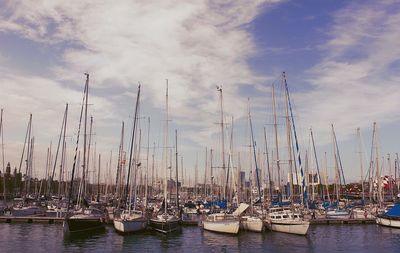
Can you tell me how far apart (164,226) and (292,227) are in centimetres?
1583

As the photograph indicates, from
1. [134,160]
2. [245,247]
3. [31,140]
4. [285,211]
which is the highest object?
[31,140]

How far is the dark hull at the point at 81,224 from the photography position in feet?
146

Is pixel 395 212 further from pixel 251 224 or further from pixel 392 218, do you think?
pixel 251 224

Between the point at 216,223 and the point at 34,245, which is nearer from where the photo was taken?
the point at 34,245

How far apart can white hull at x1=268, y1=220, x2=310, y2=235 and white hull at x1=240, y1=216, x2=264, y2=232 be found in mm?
2063

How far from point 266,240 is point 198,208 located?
36.8m

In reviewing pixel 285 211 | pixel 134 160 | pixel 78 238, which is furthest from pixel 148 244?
pixel 134 160

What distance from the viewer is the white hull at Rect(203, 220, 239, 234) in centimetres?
4650

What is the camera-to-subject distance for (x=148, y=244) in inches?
1598

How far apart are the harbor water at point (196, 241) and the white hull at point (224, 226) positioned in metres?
0.69

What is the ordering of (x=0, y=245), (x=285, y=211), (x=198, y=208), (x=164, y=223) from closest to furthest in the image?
(x=0, y=245) < (x=164, y=223) < (x=285, y=211) < (x=198, y=208)

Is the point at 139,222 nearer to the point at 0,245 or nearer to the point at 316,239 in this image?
the point at 0,245

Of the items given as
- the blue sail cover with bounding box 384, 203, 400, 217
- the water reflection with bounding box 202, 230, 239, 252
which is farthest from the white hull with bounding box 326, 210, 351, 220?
the water reflection with bounding box 202, 230, 239, 252

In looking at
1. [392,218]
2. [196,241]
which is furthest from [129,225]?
[392,218]
